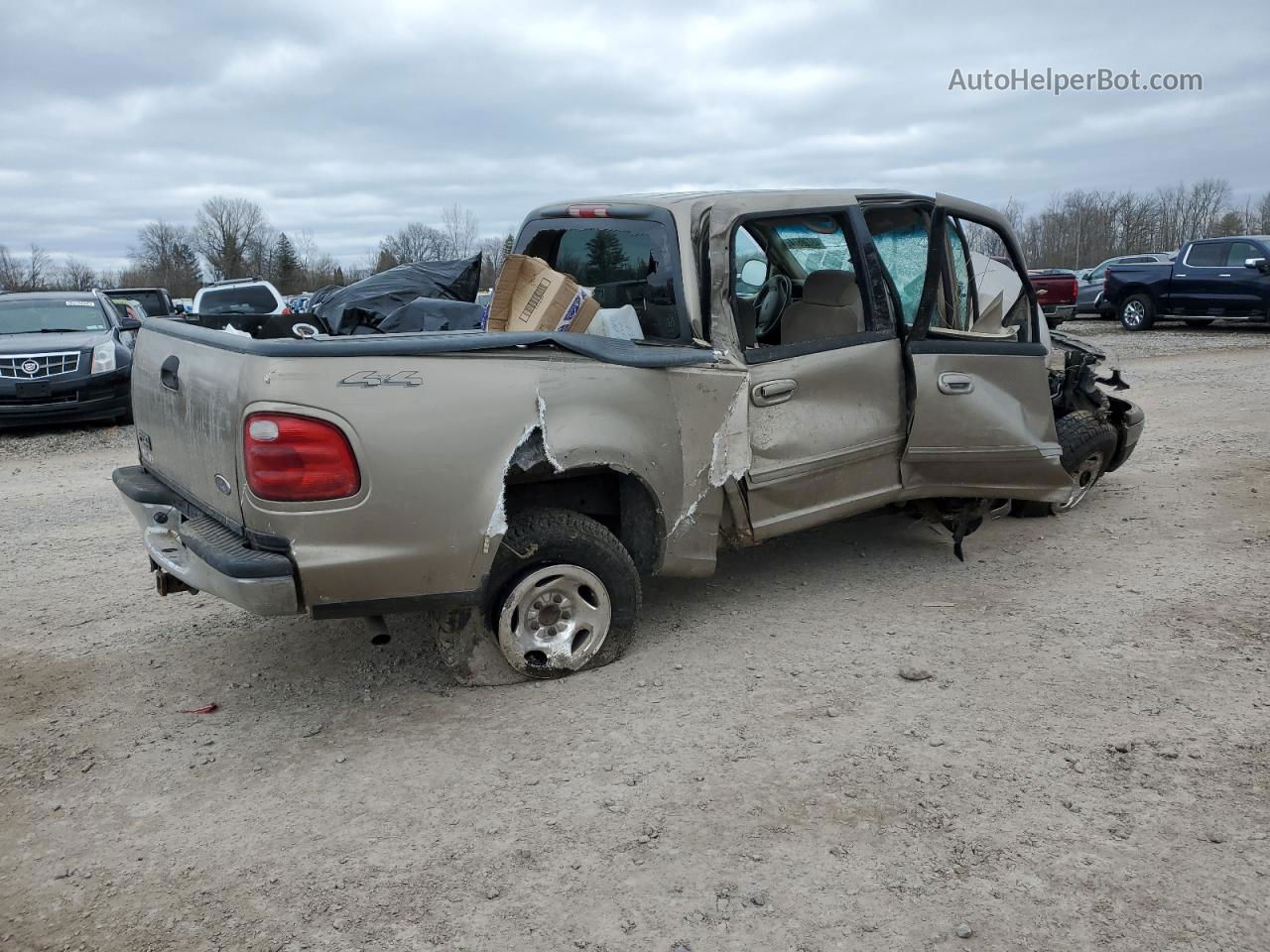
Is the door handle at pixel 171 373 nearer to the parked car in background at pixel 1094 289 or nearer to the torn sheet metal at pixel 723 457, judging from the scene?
the torn sheet metal at pixel 723 457

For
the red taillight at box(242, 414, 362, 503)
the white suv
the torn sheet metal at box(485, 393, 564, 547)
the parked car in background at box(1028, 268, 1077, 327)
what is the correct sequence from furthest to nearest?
the parked car in background at box(1028, 268, 1077, 327)
the white suv
the torn sheet metal at box(485, 393, 564, 547)
the red taillight at box(242, 414, 362, 503)

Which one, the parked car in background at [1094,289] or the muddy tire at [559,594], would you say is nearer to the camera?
the muddy tire at [559,594]

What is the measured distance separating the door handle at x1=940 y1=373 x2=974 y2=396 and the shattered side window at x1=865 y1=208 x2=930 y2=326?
327mm

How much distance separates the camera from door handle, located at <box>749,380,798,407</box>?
426 cm

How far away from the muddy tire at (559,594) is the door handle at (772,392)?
88 centimetres

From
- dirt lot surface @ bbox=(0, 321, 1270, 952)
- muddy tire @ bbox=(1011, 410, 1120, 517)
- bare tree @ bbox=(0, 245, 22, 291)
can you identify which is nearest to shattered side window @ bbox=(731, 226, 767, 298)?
dirt lot surface @ bbox=(0, 321, 1270, 952)

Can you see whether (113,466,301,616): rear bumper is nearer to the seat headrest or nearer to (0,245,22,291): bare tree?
the seat headrest

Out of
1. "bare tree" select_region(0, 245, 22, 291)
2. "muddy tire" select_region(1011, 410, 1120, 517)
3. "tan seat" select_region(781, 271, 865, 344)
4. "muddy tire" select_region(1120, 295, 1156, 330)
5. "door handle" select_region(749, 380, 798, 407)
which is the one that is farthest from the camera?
"bare tree" select_region(0, 245, 22, 291)

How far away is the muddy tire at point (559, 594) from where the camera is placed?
376cm

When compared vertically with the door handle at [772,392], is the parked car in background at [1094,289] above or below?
above

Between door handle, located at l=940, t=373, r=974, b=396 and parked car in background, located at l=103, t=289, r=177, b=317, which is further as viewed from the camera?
parked car in background, located at l=103, t=289, r=177, b=317

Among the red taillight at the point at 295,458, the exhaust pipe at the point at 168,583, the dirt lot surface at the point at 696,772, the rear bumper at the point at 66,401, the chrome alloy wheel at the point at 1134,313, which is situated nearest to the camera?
the dirt lot surface at the point at 696,772

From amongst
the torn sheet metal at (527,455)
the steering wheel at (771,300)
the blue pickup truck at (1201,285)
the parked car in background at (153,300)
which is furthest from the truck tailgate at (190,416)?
the blue pickup truck at (1201,285)

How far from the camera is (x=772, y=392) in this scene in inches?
170
